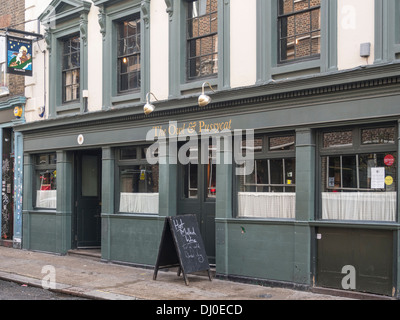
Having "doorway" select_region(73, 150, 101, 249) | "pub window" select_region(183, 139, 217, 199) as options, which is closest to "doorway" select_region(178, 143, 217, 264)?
"pub window" select_region(183, 139, 217, 199)

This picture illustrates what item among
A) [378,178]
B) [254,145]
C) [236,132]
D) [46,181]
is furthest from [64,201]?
[378,178]

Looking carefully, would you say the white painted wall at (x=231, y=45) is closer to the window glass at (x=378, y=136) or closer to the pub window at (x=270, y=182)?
the window glass at (x=378, y=136)

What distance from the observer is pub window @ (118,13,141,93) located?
43.1 feet

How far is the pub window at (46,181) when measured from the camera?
50.8 ft

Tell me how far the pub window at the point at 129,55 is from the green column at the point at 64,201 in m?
2.87

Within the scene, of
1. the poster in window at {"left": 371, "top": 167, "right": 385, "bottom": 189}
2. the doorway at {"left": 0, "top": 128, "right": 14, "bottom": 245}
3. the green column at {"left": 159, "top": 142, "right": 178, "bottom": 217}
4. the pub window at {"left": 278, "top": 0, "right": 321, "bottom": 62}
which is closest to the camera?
the poster in window at {"left": 371, "top": 167, "right": 385, "bottom": 189}

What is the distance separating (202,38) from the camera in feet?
38.4

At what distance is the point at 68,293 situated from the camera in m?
9.86

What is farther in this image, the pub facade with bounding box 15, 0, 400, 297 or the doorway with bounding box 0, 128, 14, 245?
the doorway with bounding box 0, 128, 14, 245

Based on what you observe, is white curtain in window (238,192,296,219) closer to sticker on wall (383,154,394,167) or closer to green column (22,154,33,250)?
sticker on wall (383,154,394,167)

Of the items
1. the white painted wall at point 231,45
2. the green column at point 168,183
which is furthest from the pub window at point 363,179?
the green column at point 168,183

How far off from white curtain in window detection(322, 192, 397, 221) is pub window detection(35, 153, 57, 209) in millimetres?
8743

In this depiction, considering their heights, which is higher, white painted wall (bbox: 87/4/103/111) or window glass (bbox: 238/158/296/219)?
white painted wall (bbox: 87/4/103/111)
